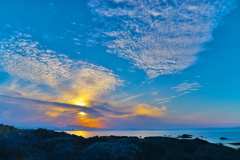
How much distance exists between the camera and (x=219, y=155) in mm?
20812

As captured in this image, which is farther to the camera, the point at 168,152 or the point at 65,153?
the point at 168,152

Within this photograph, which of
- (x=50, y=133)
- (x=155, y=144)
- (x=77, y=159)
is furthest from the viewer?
(x=50, y=133)

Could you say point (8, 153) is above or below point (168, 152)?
above

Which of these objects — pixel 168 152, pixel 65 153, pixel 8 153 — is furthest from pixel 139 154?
pixel 8 153

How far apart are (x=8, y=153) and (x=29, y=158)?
9.89ft

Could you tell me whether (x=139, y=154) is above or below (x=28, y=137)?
below

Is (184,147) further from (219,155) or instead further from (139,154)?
(139,154)

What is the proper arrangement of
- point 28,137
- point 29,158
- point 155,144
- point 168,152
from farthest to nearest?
point 28,137, point 155,144, point 168,152, point 29,158

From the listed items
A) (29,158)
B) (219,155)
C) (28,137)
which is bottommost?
(219,155)

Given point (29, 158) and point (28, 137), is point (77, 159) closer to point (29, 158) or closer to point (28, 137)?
point (29, 158)

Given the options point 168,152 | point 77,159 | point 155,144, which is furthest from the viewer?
point 155,144

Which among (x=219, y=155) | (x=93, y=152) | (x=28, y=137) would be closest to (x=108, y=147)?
(x=93, y=152)

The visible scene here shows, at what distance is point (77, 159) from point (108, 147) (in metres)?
4.44

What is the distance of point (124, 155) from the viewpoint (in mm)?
19281
